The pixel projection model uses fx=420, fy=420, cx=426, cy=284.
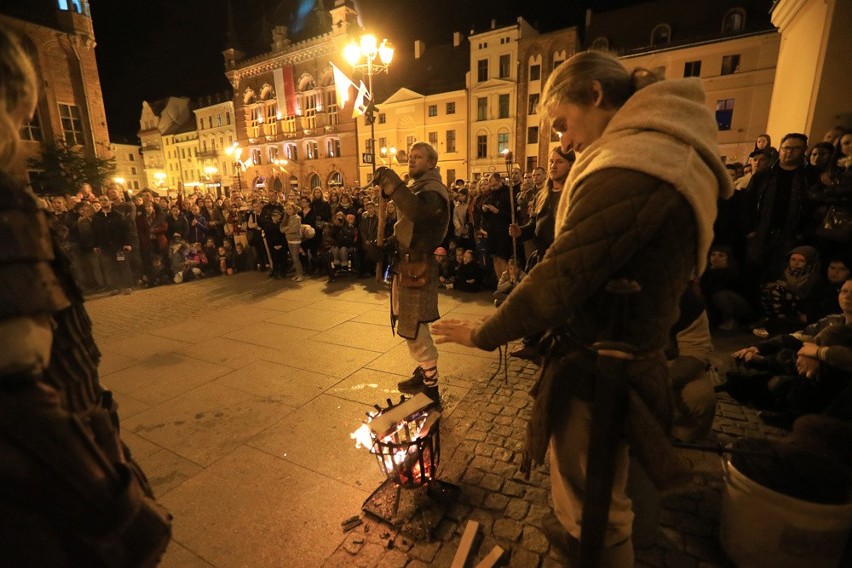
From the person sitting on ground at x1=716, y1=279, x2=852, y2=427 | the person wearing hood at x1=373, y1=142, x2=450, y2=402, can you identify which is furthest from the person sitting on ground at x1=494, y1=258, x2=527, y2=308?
the person sitting on ground at x1=716, y1=279, x2=852, y2=427

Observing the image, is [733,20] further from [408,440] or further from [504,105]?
[408,440]

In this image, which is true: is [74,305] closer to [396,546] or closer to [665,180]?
[665,180]

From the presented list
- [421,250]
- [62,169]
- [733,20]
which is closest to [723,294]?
[421,250]

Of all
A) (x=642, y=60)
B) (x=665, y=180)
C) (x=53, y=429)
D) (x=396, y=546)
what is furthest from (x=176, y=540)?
(x=642, y=60)

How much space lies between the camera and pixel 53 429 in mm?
1089

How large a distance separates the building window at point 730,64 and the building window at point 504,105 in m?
13.0

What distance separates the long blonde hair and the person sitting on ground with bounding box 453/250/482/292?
7295 millimetres

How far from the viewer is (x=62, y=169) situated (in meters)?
21.8

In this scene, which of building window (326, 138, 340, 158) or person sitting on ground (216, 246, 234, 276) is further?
building window (326, 138, 340, 158)

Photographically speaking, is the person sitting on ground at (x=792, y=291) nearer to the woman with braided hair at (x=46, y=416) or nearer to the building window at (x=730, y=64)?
the woman with braided hair at (x=46, y=416)

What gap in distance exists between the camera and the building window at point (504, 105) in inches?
1214

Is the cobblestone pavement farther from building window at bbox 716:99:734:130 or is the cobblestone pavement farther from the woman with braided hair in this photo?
building window at bbox 716:99:734:130

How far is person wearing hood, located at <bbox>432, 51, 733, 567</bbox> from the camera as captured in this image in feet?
4.14

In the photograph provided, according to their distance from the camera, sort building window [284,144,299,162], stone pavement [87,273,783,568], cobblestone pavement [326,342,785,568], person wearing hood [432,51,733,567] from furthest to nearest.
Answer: building window [284,144,299,162] → stone pavement [87,273,783,568] → cobblestone pavement [326,342,785,568] → person wearing hood [432,51,733,567]
